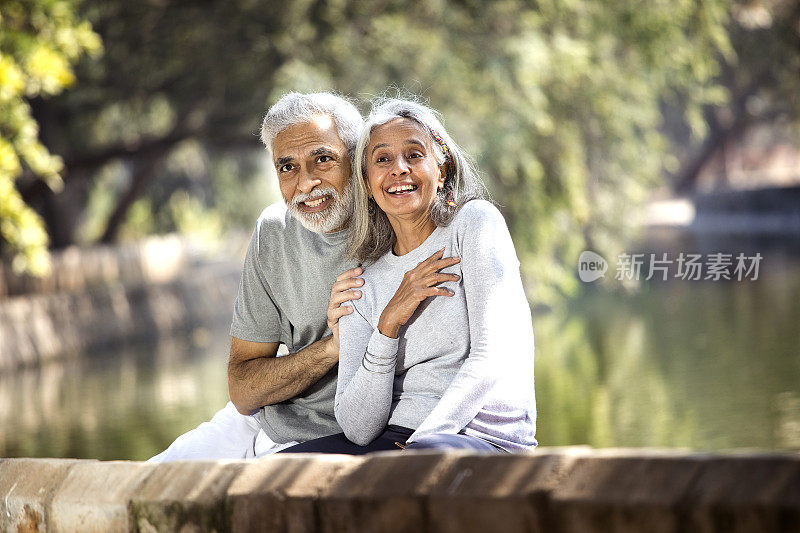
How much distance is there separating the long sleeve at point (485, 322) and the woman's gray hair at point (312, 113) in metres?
0.74

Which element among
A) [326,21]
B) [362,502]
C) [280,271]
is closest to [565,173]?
[326,21]

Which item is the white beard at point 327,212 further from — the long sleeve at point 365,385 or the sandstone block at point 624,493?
the sandstone block at point 624,493

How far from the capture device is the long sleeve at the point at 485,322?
9.52ft

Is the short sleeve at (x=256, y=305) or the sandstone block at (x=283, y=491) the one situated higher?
the short sleeve at (x=256, y=305)

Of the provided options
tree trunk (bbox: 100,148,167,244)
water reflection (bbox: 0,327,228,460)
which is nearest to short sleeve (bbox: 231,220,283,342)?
water reflection (bbox: 0,327,228,460)

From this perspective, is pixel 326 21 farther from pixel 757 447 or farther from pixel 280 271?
pixel 280 271

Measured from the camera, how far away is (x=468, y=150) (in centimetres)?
1068

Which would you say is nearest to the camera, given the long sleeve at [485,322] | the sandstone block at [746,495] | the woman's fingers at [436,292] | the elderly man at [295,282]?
the sandstone block at [746,495]

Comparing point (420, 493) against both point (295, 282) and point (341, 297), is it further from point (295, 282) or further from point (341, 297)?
point (295, 282)

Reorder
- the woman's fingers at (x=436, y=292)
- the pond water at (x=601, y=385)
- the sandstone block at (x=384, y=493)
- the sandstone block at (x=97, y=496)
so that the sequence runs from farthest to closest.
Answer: the pond water at (x=601, y=385), the woman's fingers at (x=436, y=292), the sandstone block at (x=97, y=496), the sandstone block at (x=384, y=493)

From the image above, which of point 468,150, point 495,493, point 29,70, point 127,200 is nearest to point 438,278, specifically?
point 495,493

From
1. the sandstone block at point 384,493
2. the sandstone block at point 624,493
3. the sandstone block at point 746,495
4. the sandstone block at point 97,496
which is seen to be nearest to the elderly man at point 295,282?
the sandstone block at point 97,496

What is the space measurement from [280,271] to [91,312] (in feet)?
40.2

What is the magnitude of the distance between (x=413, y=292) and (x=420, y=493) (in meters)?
0.86
